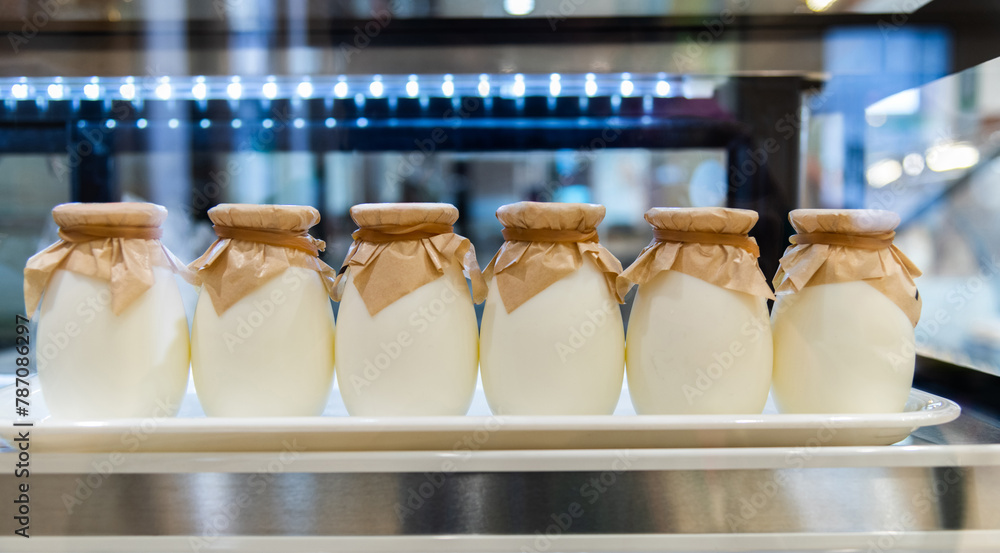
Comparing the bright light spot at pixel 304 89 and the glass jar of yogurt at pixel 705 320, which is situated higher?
the bright light spot at pixel 304 89

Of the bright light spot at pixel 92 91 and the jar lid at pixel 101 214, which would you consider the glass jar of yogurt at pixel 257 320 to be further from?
the bright light spot at pixel 92 91

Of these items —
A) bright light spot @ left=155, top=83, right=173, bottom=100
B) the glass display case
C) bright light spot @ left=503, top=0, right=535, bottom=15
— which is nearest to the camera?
Result: the glass display case

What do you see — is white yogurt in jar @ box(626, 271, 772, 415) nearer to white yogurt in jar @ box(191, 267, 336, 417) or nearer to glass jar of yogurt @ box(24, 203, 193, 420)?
white yogurt in jar @ box(191, 267, 336, 417)

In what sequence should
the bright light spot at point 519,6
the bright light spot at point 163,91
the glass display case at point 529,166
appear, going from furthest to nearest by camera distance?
the bright light spot at point 163,91 → the bright light spot at point 519,6 → the glass display case at point 529,166

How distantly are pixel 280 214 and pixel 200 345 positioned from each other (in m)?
0.15

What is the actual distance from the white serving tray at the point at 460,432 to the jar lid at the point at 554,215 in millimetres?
180

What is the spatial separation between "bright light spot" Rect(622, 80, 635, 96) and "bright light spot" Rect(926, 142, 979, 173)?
0.47m

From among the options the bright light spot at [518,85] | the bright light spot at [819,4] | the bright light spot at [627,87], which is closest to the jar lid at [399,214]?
the bright light spot at [518,85]

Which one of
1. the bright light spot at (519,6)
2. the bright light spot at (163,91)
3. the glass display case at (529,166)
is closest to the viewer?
the glass display case at (529,166)

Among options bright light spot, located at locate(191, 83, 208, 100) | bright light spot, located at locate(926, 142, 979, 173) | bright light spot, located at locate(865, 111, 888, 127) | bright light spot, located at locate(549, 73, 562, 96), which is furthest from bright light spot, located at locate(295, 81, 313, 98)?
bright light spot, located at locate(926, 142, 979, 173)

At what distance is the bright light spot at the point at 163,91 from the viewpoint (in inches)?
32.3

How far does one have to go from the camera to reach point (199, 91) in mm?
852

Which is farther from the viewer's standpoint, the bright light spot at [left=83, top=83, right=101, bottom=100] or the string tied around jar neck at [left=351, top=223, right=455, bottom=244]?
the bright light spot at [left=83, top=83, right=101, bottom=100]

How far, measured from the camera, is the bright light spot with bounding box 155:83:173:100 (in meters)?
0.82
